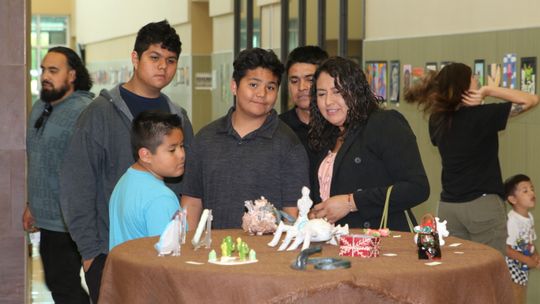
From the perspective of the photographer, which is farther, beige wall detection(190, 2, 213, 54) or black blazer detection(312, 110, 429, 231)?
beige wall detection(190, 2, 213, 54)

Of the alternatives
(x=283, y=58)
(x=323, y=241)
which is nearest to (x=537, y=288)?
(x=323, y=241)

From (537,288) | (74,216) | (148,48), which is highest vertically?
(148,48)

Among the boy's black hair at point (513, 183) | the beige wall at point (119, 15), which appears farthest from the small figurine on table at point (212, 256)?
the beige wall at point (119, 15)

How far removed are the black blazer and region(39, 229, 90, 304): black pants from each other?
257cm

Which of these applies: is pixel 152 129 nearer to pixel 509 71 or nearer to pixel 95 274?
pixel 95 274

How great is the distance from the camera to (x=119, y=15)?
90.0 ft

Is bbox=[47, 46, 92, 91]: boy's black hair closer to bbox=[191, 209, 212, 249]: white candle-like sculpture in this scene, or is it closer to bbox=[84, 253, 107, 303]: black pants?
bbox=[84, 253, 107, 303]: black pants

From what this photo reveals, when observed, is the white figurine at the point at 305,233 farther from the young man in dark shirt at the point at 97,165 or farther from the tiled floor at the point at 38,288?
the tiled floor at the point at 38,288

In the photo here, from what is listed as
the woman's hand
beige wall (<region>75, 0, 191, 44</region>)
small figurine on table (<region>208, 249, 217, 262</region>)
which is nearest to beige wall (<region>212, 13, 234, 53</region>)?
beige wall (<region>75, 0, 191, 44</region>)

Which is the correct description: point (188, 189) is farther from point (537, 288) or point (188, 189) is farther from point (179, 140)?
point (537, 288)

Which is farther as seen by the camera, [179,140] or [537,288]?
[537,288]

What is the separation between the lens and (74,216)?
17.1 ft

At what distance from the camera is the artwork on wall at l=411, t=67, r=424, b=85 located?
979 centimetres

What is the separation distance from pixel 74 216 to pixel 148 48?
38.5 inches
